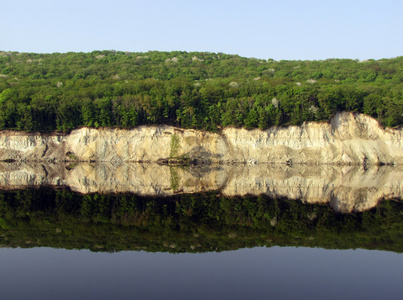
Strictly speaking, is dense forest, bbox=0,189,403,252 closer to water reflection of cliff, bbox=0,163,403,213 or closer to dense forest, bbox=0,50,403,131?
water reflection of cliff, bbox=0,163,403,213

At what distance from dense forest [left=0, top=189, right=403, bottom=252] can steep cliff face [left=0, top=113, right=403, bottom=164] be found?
35.4 m

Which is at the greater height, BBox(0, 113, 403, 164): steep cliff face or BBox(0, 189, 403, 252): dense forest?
BBox(0, 113, 403, 164): steep cliff face

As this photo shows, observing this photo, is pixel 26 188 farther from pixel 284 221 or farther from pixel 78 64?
pixel 78 64

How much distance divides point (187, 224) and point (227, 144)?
1747 inches

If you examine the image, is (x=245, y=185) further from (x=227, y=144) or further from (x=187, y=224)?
(x=227, y=144)

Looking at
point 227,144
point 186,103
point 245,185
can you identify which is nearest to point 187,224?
point 245,185

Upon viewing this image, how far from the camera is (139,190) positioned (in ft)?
105

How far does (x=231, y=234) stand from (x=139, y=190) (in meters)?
15.1

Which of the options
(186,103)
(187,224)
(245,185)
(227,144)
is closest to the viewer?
(187,224)

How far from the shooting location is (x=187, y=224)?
20391 millimetres

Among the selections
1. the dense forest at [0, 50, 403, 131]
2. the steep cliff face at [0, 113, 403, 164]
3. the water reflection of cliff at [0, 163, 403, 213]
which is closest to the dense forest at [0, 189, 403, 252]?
the water reflection of cliff at [0, 163, 403, 213]

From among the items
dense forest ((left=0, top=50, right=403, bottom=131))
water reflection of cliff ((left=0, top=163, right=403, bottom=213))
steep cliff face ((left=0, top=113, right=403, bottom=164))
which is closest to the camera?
water reflection of cliff ((left=0, top=163, right=403, bottom=213))

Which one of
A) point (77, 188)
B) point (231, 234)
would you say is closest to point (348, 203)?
point (231, 234)

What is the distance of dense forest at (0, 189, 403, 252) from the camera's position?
55.9 feet
